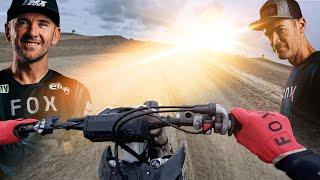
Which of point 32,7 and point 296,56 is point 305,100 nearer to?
point 296,56

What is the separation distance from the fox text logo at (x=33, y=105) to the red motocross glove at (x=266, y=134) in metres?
3.67

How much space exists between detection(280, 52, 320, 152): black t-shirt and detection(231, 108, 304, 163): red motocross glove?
342 centimetres

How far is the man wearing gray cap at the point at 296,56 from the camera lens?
538 centimetres

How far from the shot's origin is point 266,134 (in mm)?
2000

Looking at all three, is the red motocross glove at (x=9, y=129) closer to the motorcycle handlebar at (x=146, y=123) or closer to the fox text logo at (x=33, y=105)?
the motorcycle handlebar at (x=146, y=123)

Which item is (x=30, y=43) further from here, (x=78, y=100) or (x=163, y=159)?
(x=163, y=159)

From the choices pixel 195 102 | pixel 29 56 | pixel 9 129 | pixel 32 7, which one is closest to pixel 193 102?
pixel 195 102

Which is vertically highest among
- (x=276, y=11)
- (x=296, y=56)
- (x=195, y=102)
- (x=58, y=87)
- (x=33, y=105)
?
(x=276, y=11)

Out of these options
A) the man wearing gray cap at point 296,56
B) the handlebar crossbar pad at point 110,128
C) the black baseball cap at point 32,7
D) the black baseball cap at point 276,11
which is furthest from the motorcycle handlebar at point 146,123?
the black baseball cap at point 276,11

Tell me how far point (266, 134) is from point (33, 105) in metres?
3.93

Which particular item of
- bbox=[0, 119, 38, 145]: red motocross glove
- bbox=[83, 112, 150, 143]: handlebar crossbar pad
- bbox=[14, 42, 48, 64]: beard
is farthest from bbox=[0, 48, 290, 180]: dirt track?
bbox=[83, 112, 150, 143]: handlebar crossbar pad

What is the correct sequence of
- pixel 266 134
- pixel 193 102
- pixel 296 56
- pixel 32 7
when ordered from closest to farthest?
pixel 266 134, pixel 32 7, pixel 296 56, pixel 193 102

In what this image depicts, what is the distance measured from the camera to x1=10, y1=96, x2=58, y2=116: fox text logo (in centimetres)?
514

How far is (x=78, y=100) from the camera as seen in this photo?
544cm
